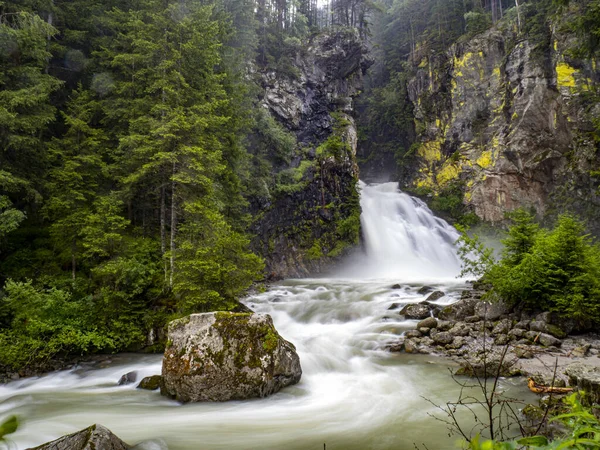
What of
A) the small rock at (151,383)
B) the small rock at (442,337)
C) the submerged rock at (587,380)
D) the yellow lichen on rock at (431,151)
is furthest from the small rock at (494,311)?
the yellow lichen on rock at (431,151)

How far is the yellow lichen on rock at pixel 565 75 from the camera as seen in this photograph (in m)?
19.7

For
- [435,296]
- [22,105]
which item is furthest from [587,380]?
[22,105]

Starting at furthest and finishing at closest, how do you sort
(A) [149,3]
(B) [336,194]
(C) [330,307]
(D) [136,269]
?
(B) [336,194] → (C) [330,307] → (A) [149,3] → (D) [136,269]

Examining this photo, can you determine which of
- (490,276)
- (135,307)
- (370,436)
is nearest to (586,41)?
(490,276)

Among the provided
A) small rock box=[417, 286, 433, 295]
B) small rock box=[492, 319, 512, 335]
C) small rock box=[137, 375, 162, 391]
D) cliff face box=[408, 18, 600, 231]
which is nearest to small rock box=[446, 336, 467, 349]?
small rock box=[492, 319, 512, 335]

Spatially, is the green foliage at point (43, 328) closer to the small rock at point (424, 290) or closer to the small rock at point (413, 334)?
the small rock at point (413, 334)

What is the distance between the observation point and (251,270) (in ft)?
30.6

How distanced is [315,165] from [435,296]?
45.1 feet

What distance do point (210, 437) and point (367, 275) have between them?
18.7m

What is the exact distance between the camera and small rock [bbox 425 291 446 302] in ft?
41.7

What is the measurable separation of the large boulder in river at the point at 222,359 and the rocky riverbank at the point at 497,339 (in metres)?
3.54

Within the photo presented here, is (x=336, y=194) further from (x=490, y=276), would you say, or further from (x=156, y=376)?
(x=156, y=376)

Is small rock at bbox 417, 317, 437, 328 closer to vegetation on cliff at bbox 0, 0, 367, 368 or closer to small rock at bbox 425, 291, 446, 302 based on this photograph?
small rock at bbox 425, 291, 446, 302

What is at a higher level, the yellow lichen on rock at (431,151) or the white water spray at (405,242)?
the yellow lichen on rock at (431,151)
